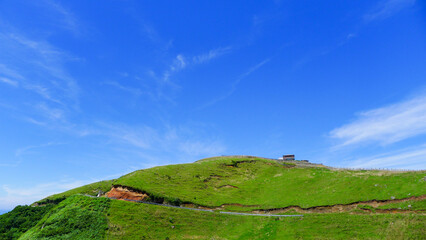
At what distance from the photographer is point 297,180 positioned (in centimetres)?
7575

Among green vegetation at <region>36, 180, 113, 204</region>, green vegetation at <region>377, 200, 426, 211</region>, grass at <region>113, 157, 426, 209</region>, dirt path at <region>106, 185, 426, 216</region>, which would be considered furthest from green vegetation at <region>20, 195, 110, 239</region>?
green vegetation at <region>377, 200, 426, 211</region>

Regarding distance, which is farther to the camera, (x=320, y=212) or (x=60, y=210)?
(x=320, y=212)

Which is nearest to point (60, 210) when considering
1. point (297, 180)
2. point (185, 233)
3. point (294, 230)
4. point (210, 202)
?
point (185, 233)

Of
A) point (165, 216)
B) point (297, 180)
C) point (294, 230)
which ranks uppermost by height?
point (297, 180)

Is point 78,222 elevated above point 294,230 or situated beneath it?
elevated above

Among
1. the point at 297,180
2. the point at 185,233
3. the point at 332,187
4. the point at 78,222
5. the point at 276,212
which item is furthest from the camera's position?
the point at 297,180

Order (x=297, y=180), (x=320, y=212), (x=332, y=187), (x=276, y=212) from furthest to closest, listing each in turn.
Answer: (x=297, y=180), (x=332, y=187), (x=276, y=212), (x=320, y=212)

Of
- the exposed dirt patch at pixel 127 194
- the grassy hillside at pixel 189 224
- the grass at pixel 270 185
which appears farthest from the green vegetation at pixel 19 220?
the grass at pixel 270 185

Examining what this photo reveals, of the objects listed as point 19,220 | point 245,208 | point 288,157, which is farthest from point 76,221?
point 288,157

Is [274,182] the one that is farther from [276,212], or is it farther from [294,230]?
[294,230]

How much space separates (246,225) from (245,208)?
1107cm

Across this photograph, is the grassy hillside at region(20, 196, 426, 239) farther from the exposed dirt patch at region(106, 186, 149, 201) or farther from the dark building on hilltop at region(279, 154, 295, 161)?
the dark building on hilltop at region(279, 154, 295, 161)

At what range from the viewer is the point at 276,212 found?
196 feet

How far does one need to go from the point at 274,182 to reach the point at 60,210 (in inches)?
2266
